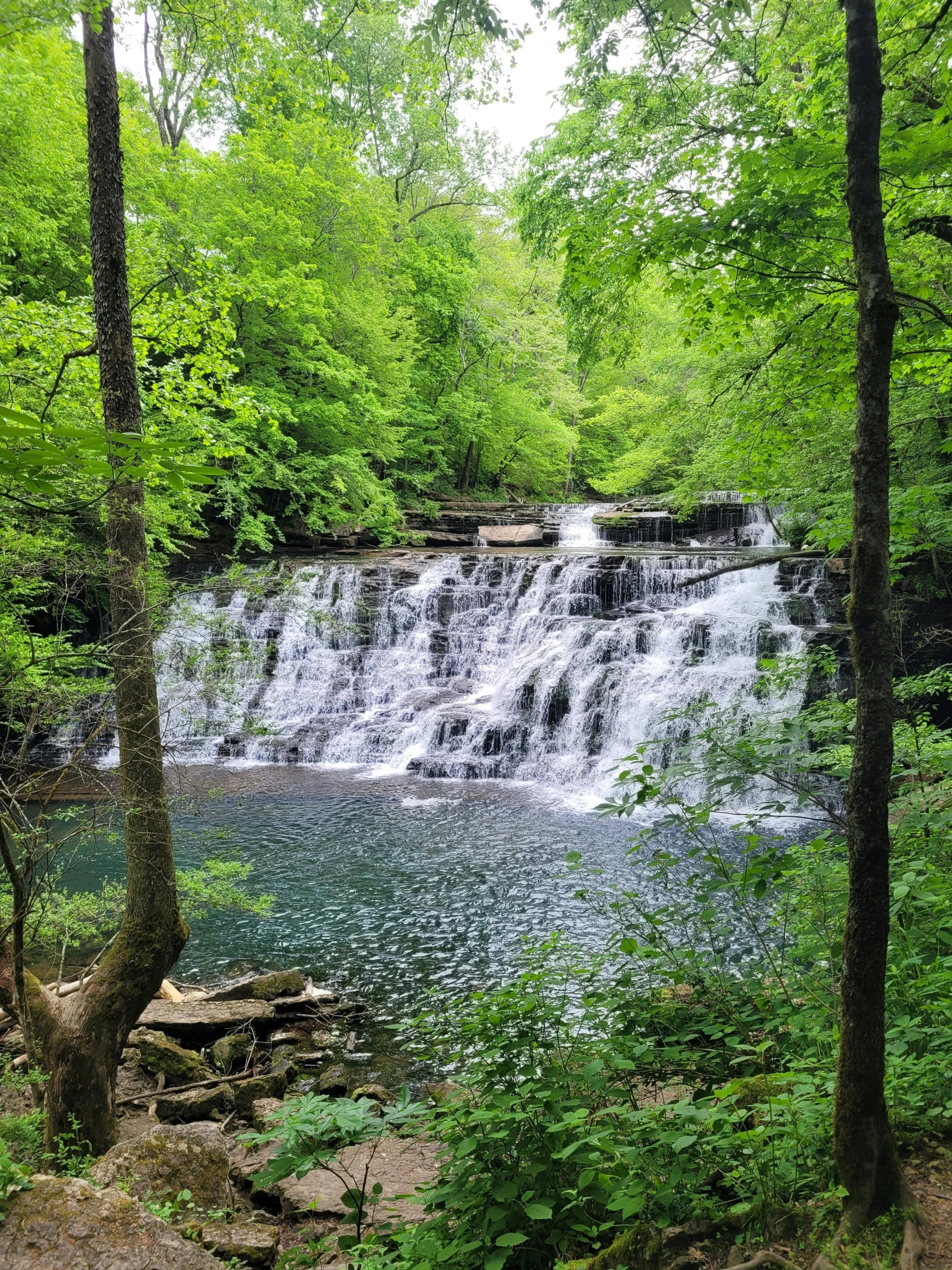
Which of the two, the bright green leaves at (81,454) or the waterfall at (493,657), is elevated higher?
the bright green leaves at (81,454)

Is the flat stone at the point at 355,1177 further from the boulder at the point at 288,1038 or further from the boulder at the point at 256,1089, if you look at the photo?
the boulder at the point at 288,1038

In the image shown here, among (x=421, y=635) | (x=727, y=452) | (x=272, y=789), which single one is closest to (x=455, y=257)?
(x=421, y=635)

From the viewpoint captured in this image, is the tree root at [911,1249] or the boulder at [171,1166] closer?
the tree root at [911,1249]

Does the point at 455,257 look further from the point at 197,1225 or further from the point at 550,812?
the point at 197,1225

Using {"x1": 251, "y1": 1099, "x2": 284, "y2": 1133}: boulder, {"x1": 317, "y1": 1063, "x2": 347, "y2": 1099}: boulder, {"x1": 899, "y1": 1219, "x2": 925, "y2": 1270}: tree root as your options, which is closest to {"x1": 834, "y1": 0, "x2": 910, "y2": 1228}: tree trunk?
{"x1": 899, "y1": 1219, "x2": 925, "y2": 1270}: tree root

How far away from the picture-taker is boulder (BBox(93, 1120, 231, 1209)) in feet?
9.84

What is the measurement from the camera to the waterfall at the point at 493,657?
13.2 metres

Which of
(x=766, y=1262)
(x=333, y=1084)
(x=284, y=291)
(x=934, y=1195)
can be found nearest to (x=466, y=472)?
(x=284, y=291)

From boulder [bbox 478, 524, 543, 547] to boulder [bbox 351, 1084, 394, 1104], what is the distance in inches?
722

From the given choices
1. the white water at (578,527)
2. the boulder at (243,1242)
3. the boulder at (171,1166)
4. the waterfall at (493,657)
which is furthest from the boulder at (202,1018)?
the white water at (578,527)

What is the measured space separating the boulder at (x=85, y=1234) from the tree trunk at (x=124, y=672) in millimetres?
1816

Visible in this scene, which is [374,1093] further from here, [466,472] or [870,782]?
[466,472]

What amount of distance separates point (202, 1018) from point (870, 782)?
17.9 ft

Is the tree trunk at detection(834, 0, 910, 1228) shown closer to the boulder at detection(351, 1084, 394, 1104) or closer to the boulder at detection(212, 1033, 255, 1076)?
the boulder at detection(351, 1084, 394, 1104)
